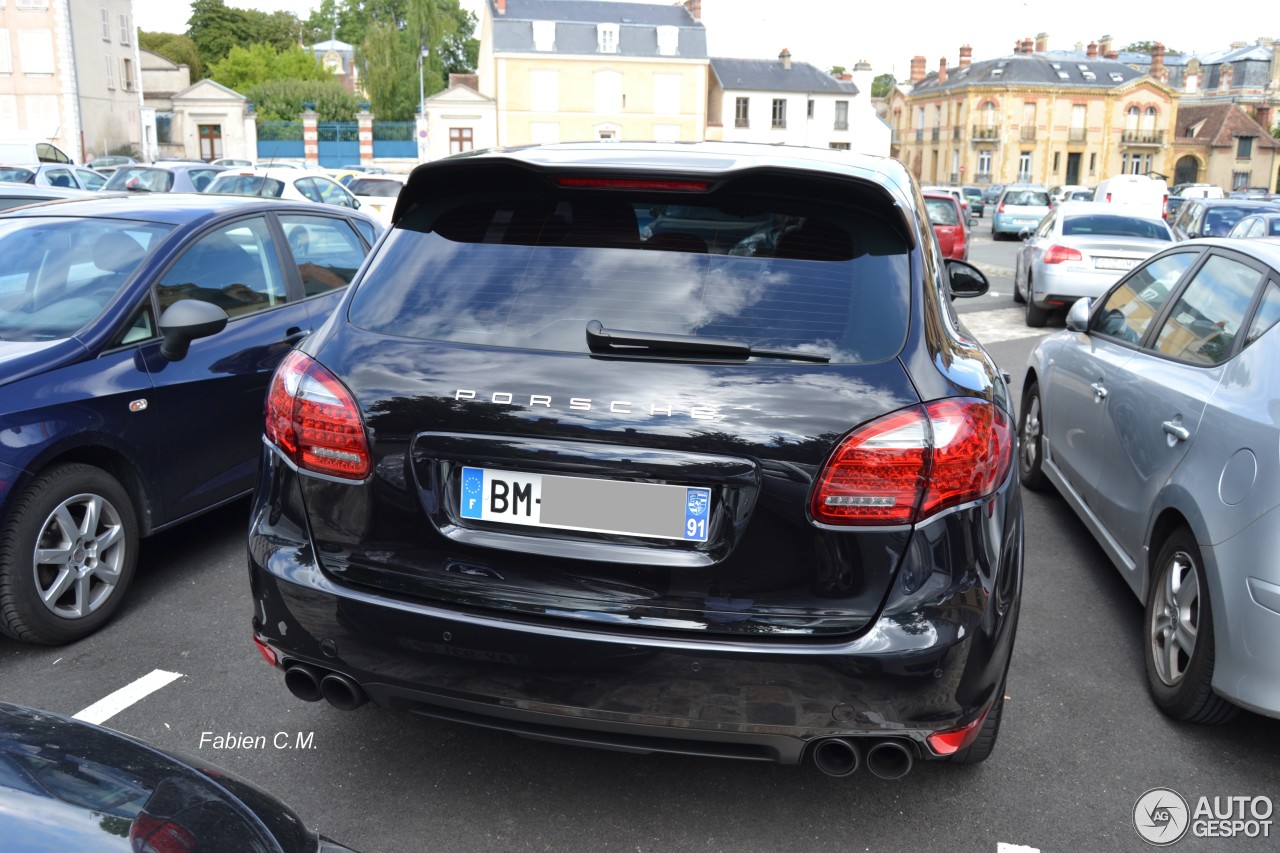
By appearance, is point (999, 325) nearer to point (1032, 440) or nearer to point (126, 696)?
point (1032, 440)

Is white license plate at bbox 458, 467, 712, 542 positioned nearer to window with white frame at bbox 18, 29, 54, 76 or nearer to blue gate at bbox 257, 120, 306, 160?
window with white frame at bbox 18, 29, 54, 76

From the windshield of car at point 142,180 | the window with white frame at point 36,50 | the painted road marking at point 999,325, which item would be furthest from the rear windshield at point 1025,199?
the window with white frame at point 36,50

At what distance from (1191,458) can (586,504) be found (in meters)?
2.26

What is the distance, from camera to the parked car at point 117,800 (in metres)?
1.68

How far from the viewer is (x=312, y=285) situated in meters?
5.80

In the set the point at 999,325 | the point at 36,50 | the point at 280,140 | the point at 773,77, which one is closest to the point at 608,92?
the point at 773,77

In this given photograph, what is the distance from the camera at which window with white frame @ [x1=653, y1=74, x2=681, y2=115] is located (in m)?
71.5

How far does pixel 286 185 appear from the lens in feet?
65.1

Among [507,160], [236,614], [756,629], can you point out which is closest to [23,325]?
[236,614]

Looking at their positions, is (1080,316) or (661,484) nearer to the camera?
(661,484)

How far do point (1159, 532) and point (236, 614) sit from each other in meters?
3.54

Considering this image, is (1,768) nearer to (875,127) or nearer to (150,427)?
(150,427)

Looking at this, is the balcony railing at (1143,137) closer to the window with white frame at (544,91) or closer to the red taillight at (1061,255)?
the window with white frame at (544,91)

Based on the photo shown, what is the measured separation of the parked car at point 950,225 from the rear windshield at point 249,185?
37.7ft
